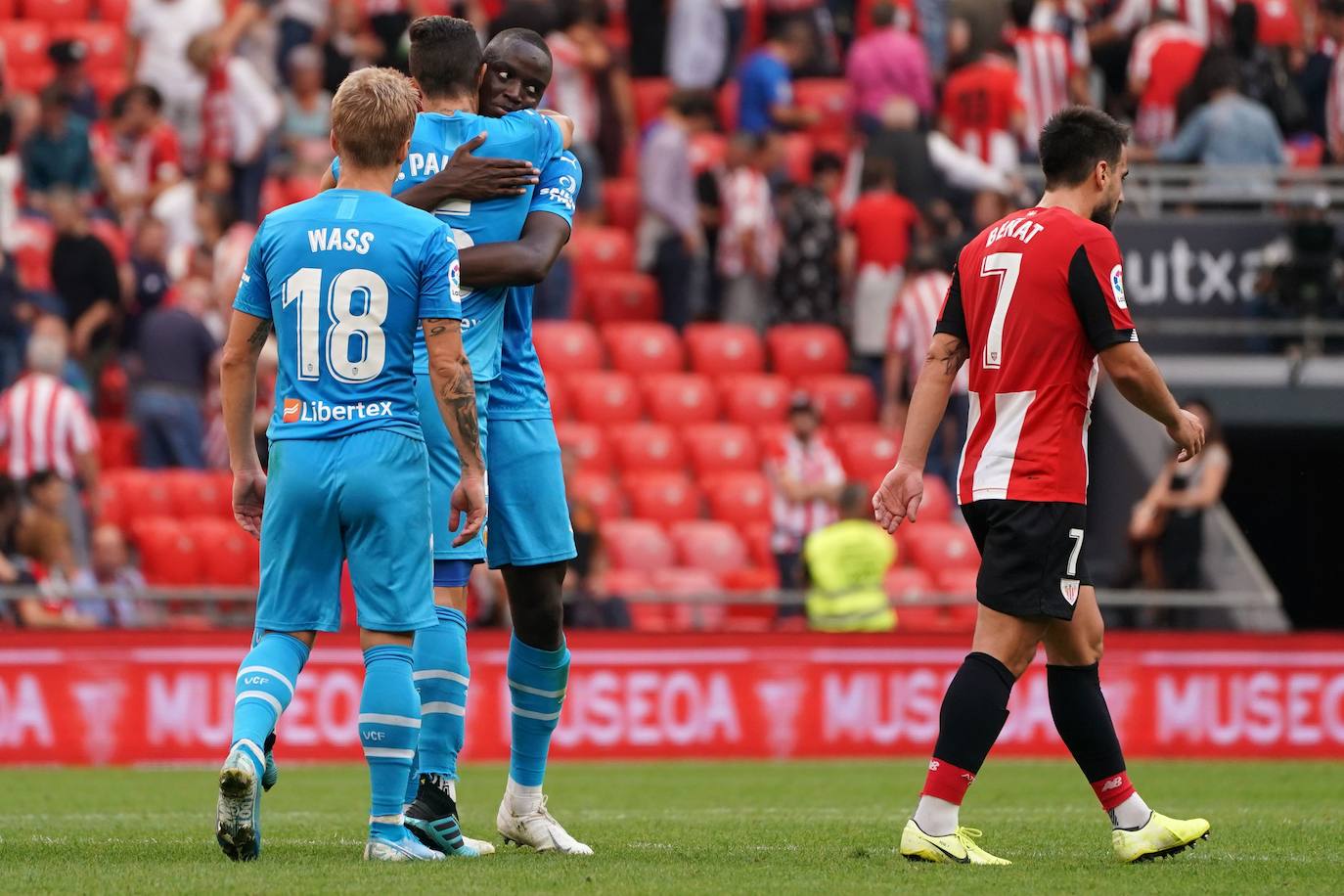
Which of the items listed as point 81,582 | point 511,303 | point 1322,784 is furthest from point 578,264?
point 511,303

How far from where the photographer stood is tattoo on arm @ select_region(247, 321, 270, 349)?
6.53 metres

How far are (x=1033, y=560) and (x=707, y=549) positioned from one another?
977cm

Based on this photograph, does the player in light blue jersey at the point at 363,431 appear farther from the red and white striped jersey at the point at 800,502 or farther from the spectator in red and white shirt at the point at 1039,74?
the spectator in red and white shirt at the point at 1039,74

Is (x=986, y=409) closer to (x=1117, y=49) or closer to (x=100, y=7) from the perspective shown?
(x=1117, y=49)

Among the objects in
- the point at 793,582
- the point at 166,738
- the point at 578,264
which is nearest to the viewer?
the point at 166,738

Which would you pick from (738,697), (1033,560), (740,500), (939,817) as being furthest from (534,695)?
(740,500)

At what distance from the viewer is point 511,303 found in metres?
7.23

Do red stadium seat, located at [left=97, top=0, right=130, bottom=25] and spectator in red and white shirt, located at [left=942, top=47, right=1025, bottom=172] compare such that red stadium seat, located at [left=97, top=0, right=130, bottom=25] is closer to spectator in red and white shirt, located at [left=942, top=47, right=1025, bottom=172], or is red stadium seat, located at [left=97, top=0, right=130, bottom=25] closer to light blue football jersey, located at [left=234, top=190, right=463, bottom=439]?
spectator in red and white shirt, located at [left=942, top=47, right=1025, bottom=172]

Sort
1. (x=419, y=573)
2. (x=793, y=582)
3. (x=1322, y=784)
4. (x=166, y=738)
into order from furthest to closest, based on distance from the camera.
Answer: (x=793, y=582) → (x=166, y=738) → (x=1322, y=784) → (x=419, y=573)

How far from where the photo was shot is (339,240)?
6367mm

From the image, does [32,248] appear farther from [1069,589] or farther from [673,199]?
[1069,589]

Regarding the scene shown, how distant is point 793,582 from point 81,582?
4.97 meters

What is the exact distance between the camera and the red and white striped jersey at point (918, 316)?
16969 millimetres

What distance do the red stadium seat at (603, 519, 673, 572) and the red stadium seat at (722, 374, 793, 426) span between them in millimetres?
1916
